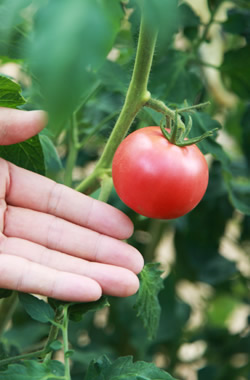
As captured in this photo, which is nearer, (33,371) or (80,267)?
(33,371)

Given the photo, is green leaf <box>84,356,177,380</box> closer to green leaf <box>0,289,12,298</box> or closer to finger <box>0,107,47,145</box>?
green leaf <box>0,289,12,298</box>

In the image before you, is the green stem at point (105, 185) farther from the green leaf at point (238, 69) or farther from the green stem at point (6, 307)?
the green leaf at point (238, 69)

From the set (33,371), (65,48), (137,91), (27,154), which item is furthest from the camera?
(27,154)

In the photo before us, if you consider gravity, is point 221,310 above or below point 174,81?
below

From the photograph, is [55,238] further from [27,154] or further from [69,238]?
[27,154]

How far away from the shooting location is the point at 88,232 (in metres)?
0.72

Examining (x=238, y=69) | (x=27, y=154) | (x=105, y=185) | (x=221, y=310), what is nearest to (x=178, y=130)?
(x=105, y=185)

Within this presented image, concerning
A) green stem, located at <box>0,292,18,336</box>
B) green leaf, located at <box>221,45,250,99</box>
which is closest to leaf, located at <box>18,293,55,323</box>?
green stem, located at <box>0,292,18,336</box>

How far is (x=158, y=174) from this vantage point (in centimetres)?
60

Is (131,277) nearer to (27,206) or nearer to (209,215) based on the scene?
(27,206)

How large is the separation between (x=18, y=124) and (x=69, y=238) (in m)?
0.19

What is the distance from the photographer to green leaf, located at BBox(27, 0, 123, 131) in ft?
0.93

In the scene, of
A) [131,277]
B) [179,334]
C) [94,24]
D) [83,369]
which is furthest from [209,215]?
[94,24]

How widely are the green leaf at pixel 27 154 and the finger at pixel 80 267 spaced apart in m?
0.13
